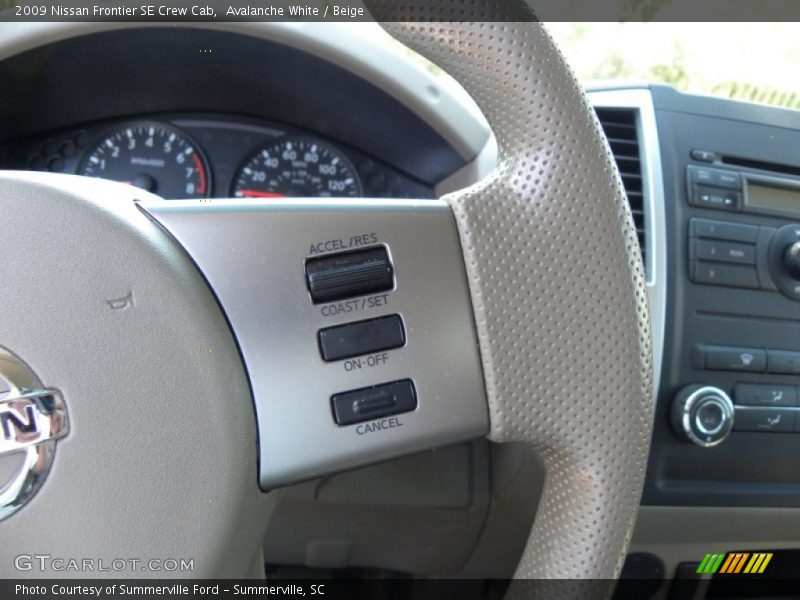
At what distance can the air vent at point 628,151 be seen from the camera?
1.27 meters

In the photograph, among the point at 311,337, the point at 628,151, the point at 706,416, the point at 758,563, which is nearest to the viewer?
the point at 311,337

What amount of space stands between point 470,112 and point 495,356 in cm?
55

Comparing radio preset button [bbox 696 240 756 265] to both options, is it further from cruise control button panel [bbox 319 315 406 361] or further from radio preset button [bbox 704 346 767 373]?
cruise control button panel [bbox 319 315 406 361]

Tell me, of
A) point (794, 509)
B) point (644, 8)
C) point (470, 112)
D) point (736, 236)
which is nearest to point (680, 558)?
point (794, 509)

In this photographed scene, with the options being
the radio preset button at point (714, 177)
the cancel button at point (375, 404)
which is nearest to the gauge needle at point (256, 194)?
the radio preset button at point (714, 177)

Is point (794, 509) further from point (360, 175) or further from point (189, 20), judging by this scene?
point (189, 20)

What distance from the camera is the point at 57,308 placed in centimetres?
72

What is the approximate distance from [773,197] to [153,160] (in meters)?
0.94

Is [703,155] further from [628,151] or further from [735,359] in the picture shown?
[735,359]

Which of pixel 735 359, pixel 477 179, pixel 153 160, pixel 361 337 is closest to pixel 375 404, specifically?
pixel 361 337

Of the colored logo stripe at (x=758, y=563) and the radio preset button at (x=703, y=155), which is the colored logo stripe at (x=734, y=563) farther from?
the radio preset button at (x=703, y=155)

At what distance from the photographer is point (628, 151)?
130 cm

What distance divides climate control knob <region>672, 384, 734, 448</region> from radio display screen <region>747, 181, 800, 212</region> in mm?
299

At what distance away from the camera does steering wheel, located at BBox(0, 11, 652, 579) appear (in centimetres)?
72
